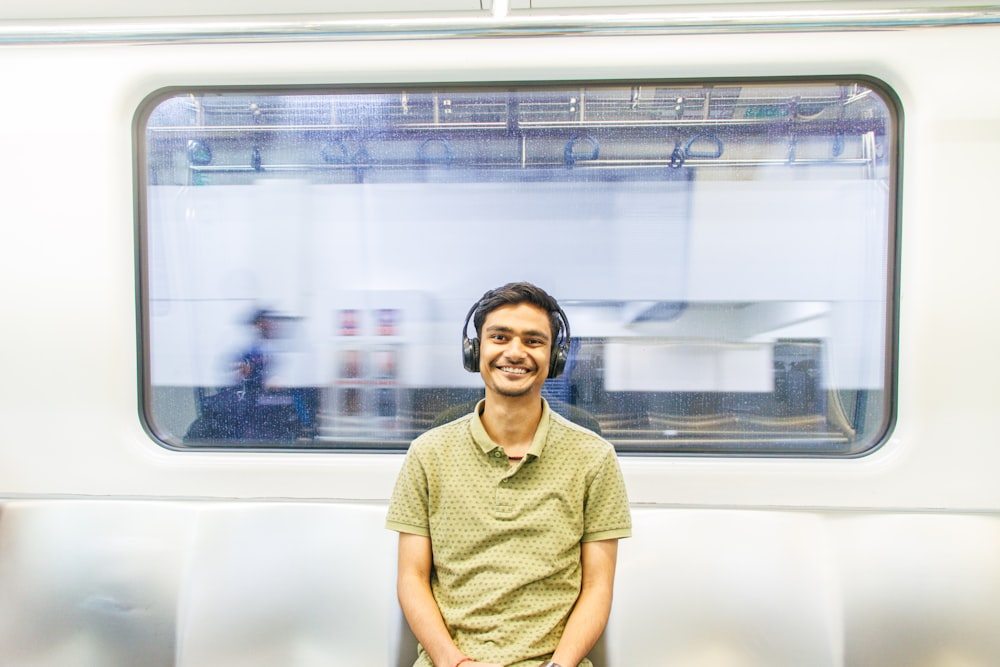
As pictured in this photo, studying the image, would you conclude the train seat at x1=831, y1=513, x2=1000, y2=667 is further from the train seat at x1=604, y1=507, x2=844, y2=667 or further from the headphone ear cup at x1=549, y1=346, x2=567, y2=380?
the headphone ear cup at x1=549, y1=346, x2=567, y2=380

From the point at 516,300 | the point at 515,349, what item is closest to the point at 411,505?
the point at 515,349

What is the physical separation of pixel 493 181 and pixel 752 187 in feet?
3.07

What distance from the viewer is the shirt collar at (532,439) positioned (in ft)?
5.22

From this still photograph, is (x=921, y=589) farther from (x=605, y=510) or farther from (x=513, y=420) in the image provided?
(x=513, y=420)

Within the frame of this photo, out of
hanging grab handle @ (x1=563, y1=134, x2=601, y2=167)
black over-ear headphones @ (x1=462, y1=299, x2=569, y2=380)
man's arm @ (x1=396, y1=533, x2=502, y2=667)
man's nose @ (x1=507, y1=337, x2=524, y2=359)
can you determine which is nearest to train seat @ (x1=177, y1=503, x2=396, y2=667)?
man's arm @ (x1=396, y1=533, x2=502, y2=667)

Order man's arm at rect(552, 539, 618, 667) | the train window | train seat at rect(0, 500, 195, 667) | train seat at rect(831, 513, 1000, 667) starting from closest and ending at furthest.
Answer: man's arm at rect(552, 539, 618, 667)
train seat at rect(831, 513, 1000, 667)
train seat at rect(0, 500, 195, 667)
the train window

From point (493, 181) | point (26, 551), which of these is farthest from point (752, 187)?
point (26, 551)

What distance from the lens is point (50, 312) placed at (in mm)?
2107

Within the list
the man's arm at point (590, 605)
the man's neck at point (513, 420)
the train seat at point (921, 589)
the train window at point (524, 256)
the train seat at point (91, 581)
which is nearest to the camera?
the man's arm at point (590, 605)

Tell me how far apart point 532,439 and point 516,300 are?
39 centimetres

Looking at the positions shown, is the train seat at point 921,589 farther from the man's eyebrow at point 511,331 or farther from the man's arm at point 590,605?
the man's eyebrow at point 511,331

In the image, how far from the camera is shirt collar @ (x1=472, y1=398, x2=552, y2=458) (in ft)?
5.22

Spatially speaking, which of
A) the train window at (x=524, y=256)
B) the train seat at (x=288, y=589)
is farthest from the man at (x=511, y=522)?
the train window at (x=524, y=256)

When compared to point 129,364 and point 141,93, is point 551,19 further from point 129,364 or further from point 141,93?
point 129,364
